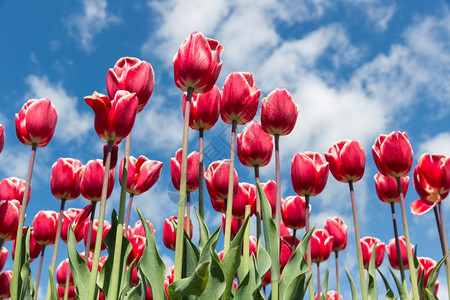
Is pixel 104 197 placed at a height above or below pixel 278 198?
below

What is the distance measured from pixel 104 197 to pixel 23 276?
3.59ft

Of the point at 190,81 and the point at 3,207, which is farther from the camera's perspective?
the point at 3,207

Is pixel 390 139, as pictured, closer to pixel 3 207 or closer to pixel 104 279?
pixel 104 279

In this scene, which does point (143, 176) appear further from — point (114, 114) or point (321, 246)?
point (321, 246)

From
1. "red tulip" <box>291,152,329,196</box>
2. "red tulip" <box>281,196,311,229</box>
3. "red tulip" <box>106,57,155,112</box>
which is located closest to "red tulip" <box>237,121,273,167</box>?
"red tulip" <box>291,152,329,196</box>

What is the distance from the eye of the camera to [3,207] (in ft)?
10.7

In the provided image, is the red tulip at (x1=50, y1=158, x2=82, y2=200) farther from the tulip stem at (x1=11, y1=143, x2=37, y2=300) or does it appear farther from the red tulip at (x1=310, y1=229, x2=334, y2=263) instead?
the red tulip at (x1=310, y1=229, x2=334, y2=263)

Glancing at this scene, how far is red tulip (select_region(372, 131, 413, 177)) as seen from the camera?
3.44m

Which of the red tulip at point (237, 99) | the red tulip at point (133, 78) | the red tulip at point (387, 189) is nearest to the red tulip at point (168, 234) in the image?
the red tulip at point (237, 99)

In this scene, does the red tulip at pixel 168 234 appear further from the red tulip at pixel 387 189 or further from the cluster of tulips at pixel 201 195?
the red tulip at pixel 387 189

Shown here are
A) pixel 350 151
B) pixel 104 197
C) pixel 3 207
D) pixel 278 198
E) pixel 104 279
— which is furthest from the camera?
pixel 350 151

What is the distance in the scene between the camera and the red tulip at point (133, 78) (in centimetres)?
245

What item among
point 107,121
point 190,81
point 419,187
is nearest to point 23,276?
point 107,121

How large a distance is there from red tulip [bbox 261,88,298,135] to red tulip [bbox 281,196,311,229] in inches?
34.6
